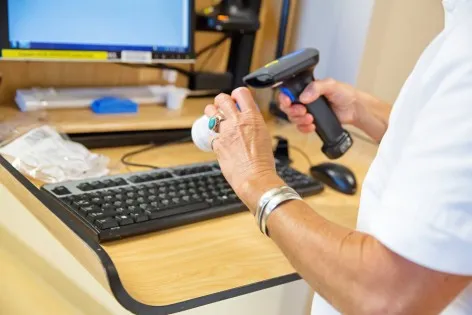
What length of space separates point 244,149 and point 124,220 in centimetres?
20

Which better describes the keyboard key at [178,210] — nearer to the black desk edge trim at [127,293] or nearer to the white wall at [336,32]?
the black desk edge trim at [127,293]

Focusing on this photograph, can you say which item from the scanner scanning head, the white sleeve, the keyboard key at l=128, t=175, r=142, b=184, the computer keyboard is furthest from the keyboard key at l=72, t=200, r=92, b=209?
the white sleeve

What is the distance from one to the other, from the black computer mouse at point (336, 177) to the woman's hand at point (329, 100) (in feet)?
0.26

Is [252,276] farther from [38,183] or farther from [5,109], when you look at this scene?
[5,109]

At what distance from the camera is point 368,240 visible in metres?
0.60

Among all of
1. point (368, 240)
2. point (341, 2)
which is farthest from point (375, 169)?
point (341, 2)

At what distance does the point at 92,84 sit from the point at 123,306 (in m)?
0.78

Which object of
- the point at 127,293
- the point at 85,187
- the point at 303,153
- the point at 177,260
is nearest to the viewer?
the point at 127,293

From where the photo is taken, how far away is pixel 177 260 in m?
0.78

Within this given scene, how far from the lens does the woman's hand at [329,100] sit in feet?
3.66

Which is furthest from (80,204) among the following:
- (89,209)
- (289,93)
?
(289,93)

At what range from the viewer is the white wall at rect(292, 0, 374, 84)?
1.40 metres

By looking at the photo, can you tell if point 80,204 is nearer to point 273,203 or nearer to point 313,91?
point 273,203

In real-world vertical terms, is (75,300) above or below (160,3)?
below
